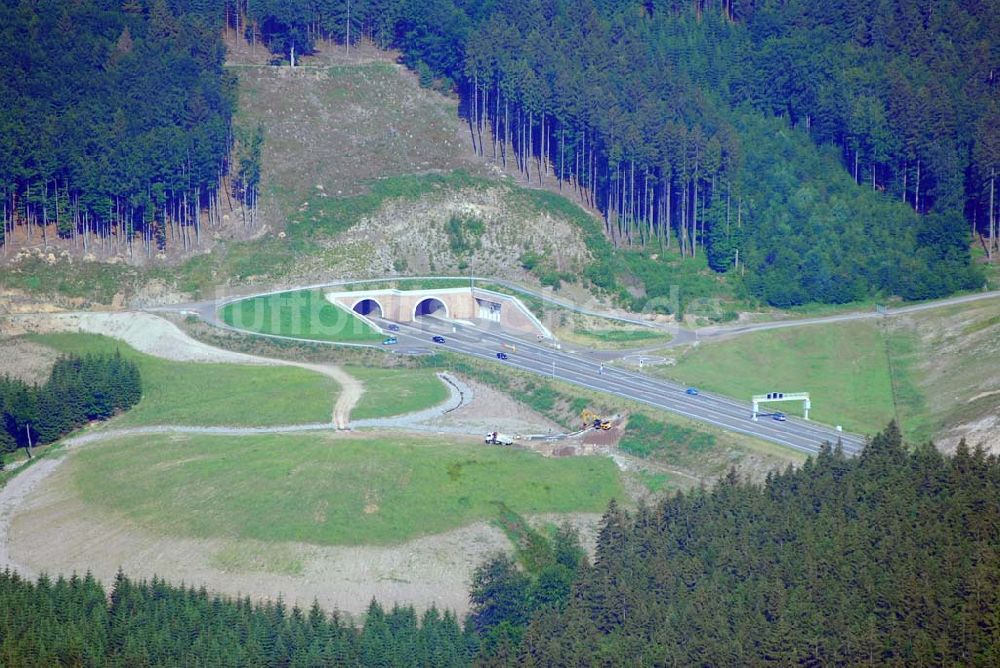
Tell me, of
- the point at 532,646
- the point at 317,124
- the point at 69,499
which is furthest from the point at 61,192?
the point at 532,646

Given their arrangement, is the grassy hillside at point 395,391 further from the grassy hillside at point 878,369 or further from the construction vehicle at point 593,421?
the grassy hillside at point 878,369

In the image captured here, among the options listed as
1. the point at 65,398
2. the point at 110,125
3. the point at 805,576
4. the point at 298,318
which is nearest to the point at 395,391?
the point at 298,318

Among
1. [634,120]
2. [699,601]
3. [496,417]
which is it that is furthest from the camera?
[634,120]

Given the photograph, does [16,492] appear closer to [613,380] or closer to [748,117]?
[613,380]

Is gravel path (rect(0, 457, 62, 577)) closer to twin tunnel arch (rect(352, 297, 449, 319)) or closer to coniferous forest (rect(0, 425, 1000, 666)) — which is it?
coniferous forest (rect(0, 425, 1000, 666))

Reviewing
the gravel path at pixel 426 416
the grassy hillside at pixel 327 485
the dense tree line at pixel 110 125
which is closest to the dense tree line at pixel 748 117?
the dense tree line at pixel 110 125
